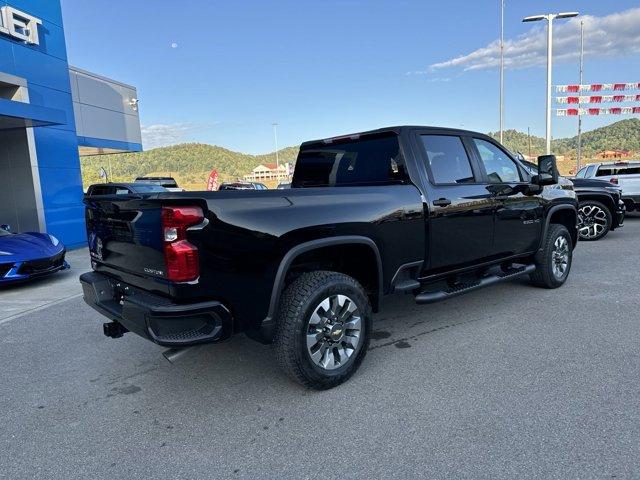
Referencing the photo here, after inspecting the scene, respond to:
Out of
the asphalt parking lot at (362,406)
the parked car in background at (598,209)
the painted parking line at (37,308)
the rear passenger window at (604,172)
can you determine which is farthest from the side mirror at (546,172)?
the rear passenger window at (604,172)

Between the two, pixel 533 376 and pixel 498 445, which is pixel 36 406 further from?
pixel 533 376

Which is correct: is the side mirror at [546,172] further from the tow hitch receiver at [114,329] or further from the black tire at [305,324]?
the tow hitch receiver at [114,329]

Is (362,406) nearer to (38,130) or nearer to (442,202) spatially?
(442,202)

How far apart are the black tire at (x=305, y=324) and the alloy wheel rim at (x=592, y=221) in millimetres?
8473

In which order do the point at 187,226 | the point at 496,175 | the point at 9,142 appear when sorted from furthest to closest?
the point at 9,142
the point at 496,175
the point at 187,226

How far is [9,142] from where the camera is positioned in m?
11.2

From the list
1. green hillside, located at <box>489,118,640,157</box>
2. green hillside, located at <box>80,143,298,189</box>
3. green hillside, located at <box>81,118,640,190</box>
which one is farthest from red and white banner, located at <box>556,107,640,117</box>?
green hillside, located at <box>80,143,298,189</box>

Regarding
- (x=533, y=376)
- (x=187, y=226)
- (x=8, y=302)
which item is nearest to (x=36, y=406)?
(x=187, y=226)

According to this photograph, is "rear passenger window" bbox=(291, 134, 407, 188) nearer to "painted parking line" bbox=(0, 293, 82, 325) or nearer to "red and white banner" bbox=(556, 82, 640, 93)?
"painted parking line" bbox=(0, 293, 82, 325)

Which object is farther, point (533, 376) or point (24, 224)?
point (24, 224)

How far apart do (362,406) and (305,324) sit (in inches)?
26.0

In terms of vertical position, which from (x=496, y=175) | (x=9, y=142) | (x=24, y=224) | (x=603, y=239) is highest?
(x=9, y=142)

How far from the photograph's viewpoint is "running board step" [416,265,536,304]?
13.1 feet

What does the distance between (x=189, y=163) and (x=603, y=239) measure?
10665cm
